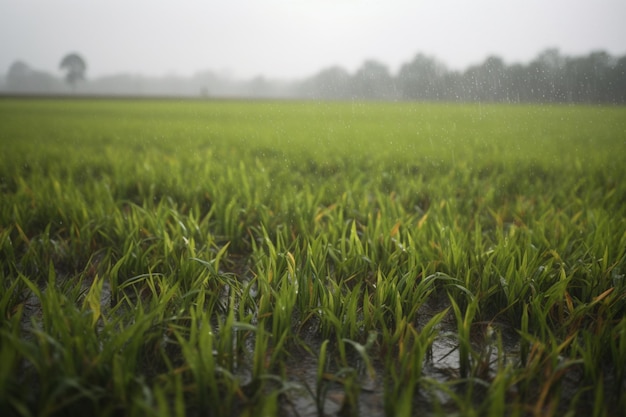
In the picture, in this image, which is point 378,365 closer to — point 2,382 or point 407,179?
point 2,382

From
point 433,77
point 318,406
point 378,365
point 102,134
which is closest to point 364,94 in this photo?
point 433,77

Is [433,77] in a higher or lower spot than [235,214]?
higher

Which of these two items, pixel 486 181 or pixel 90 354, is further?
→ pixel 486 181

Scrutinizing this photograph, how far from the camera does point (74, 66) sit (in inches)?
133

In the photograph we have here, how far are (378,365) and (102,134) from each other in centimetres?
527

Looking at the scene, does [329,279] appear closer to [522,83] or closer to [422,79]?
[422,79]

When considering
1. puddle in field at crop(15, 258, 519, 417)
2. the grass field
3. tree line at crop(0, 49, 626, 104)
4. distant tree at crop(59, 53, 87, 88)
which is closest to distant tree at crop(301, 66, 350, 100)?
tree line at crop(0, 49, 626, 104)

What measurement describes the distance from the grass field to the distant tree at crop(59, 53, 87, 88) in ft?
2.35

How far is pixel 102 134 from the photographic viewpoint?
5.34 m

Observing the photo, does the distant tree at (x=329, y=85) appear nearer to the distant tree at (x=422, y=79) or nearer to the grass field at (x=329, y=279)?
the distant tree at (x=422, y=79)

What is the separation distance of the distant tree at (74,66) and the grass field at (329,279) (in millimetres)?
715

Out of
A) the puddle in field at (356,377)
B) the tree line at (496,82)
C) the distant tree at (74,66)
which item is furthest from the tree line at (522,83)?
the distant tree at (74,66)

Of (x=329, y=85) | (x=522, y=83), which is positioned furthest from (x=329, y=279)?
(x=522, y=83)

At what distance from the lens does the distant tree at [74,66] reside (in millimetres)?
3285
